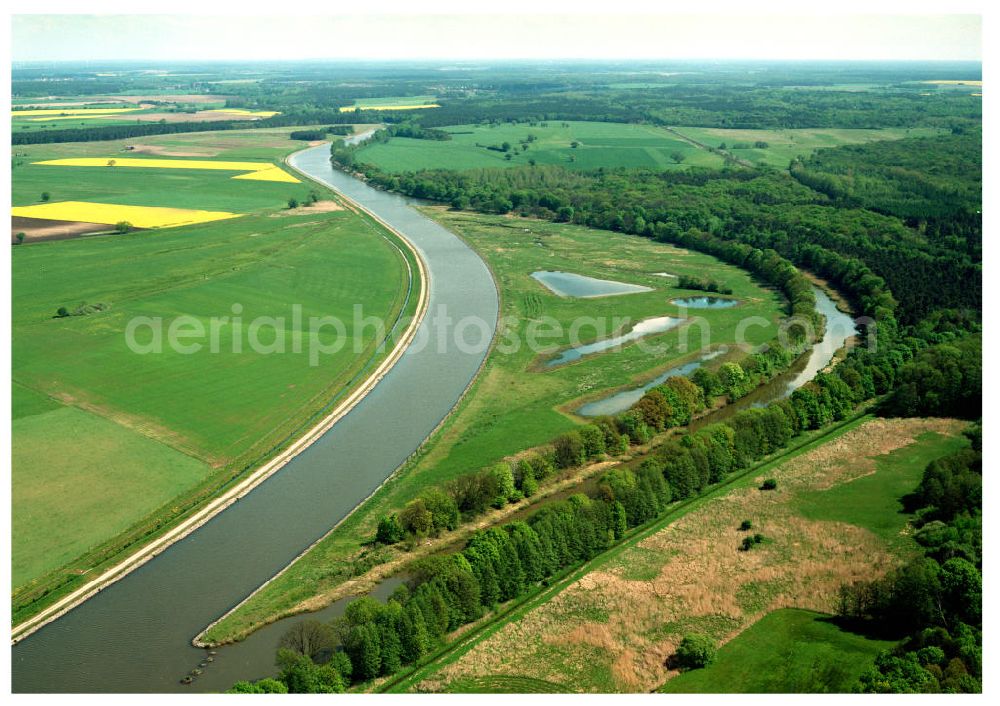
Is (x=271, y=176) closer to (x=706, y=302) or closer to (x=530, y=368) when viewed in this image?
(x=706, y=302)

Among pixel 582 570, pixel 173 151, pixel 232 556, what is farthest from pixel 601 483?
A: pixel 173 151

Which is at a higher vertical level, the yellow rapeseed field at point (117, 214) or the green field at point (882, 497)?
the yellow rapeseed field at point (117, 214)

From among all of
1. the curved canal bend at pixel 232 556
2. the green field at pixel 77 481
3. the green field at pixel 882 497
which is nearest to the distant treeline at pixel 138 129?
the curved canal bend at pixel 232 556

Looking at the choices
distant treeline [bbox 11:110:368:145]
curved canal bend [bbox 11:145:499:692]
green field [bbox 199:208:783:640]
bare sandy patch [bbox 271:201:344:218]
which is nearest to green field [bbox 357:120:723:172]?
bare sandy patch [bbox 271:201:344:218]

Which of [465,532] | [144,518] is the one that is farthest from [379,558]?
[144,518]

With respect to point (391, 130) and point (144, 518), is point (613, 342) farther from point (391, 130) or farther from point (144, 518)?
point (391, 130)

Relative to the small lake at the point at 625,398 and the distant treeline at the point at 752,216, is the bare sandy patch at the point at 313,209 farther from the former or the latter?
the small lake at the point at 625,398
